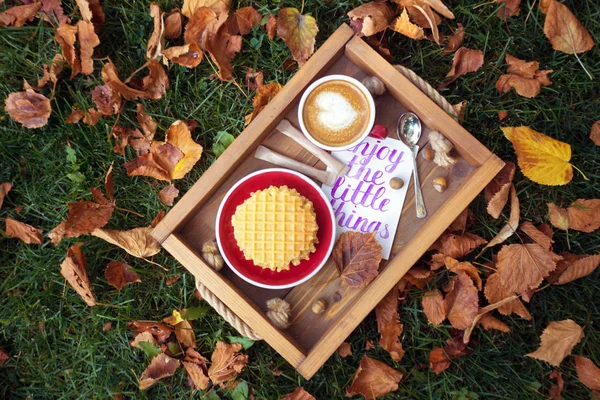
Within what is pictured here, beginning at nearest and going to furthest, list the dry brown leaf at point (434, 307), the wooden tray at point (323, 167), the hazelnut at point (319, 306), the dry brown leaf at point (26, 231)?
1. the wooden tray at point (323, 167)
2. the hazelnut at point (319, 306)
3. the dry brown leaf at point (434, 307)
4. the dry brown leaf at point (26, 231)

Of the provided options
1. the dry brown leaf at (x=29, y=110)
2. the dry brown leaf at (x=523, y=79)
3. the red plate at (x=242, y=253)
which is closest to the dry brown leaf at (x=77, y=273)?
the dry brown leaf at (x=29, y=110)

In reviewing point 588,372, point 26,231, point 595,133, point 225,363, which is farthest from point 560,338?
point 26,231

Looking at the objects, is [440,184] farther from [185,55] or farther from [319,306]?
[185,55]

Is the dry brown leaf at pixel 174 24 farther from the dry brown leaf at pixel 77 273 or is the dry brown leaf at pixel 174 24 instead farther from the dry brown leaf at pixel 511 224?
the dry brown leaf at pixel 511 224

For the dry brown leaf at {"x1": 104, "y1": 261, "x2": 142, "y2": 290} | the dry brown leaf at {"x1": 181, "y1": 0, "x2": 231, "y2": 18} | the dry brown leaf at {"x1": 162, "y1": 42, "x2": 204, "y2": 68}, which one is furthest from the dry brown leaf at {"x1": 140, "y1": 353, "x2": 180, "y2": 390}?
the dry brown leaf at {"x1": 181, "y1": 0, "x2": 231, "y2": 18}

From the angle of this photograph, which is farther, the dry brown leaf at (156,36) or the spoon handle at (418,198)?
the dry brown leaf at (156,36)

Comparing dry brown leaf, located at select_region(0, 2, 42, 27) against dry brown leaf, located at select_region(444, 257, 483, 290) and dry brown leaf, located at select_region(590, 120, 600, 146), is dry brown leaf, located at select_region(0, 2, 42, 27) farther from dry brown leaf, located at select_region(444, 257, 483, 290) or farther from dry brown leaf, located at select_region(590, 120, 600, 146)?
dry brown leaf, located at select_region(590, 120, 600, 146)

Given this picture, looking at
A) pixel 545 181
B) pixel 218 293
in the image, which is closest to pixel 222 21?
pixel 218 293
